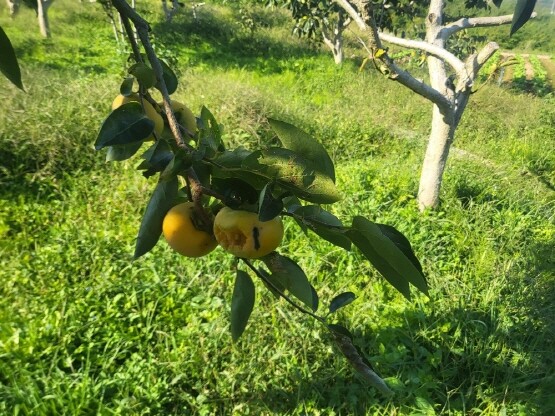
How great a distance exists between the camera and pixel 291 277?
547 mm

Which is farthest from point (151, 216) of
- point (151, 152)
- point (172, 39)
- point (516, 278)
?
point (172, 39)

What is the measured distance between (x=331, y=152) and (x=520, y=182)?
5.50 feet

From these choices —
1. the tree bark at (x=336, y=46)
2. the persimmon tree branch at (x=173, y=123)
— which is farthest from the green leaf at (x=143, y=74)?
the tree bark at (x=336, y=46)

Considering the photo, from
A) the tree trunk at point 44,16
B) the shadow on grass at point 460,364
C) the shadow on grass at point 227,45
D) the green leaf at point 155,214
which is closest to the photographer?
the green leaf at point 155,214

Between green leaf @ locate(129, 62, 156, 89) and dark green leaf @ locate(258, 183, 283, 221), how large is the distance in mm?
253

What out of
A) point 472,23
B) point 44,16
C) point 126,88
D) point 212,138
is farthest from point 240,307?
point 44,16

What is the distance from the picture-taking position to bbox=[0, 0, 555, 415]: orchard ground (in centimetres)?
179

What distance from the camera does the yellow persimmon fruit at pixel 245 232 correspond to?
17.8 inches

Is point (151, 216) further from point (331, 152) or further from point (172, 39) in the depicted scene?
point (172, 39)

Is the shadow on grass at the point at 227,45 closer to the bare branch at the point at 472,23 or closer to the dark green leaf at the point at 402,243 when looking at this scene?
the bare branch at the point at 472,23

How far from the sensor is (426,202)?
315 centimetres

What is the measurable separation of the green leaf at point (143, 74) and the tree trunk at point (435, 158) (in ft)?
8.39

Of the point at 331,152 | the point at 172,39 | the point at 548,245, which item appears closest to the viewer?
the point at 548,245

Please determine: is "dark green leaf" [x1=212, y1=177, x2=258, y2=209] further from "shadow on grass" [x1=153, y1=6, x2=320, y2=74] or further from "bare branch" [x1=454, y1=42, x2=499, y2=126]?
"shadow on grass" [x1=153, y1=6, x2=320, y2=74]
